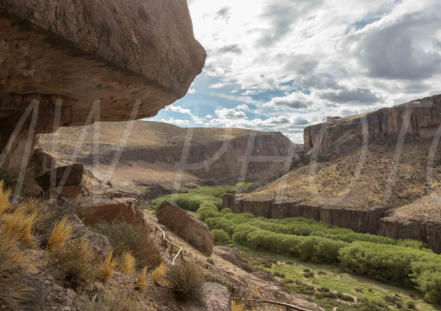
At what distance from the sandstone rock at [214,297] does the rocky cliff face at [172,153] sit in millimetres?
63948

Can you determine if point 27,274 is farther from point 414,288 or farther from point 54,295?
point 414,288

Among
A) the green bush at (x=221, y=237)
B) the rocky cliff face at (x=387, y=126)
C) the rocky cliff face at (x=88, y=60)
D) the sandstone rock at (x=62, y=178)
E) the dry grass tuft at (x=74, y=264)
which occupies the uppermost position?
the rocky cliff face at (x=387, y=126)

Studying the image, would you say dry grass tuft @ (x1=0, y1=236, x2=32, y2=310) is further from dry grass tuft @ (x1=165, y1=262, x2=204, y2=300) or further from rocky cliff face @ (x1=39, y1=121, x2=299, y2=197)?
rocky cliff face @ (x1=39, y1=121, x2=299, y2=197)

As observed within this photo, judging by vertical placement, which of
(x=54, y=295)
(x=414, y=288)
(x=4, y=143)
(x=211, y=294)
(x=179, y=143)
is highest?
(x=179, y=143)

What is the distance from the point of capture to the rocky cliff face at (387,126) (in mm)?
53500

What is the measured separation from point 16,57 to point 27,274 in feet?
12.9

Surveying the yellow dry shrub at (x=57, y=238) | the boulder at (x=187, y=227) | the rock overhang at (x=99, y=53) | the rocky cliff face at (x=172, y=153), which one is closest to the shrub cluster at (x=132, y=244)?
the yellow dry shrub at (x=57, y=238)

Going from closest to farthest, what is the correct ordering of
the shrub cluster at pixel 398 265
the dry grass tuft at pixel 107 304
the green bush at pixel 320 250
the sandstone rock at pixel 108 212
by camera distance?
the dry grass tuft at pixel 107 304 < the sandstone rock at pixel 108 212 < the shrub cluster at pixel 398 265 < the green bush at pixel 320 250

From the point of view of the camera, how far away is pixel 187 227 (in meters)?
13.9

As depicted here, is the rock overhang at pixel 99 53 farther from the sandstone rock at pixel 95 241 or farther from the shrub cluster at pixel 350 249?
the shrub cluster at pixel 350 249

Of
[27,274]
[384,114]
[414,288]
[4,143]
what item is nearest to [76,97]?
[4,143]

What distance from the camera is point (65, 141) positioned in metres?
68.3

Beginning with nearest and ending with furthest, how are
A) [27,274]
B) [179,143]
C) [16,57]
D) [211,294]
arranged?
[27,274] < [16,57] < [211,294] < [179,143]

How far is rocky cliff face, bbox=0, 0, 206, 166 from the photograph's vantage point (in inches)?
210
